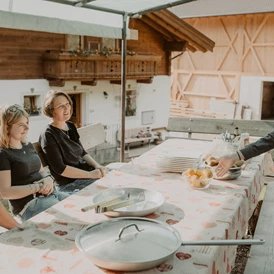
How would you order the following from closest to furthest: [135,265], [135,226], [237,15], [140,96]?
1. [135,265]
2. [135,226]
3. [140,96]
4. [237,15]

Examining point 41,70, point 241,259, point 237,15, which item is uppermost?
point 237,15

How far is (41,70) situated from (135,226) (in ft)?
36.8

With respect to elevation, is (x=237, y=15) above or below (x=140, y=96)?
above

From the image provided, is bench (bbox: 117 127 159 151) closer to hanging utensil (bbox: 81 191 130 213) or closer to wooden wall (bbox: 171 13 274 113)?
wooden wall (bbox: 171 13 274 113)

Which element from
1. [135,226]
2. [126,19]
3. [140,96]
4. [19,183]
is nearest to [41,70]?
[140,96]

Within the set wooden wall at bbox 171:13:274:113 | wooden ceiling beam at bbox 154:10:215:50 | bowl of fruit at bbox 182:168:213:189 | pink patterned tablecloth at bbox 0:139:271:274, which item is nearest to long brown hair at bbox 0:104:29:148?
pink patterned tablecloth at bbox 0:139:271:274

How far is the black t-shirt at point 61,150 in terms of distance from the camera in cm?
393

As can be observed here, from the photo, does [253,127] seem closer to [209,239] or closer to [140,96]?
[209,239]

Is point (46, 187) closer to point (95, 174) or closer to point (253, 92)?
point (95, 174)

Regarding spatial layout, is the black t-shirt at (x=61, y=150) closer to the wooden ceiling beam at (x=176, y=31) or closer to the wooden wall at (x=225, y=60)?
the wooden ceiling beam at (x=176, y=31)

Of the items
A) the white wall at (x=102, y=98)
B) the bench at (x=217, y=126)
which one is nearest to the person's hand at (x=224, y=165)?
the bench at (x=217, y=126)

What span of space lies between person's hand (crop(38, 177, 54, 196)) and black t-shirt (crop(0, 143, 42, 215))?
0.12 metres

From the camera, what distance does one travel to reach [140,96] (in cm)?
1623

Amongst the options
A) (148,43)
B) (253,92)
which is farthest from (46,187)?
(253,92)
